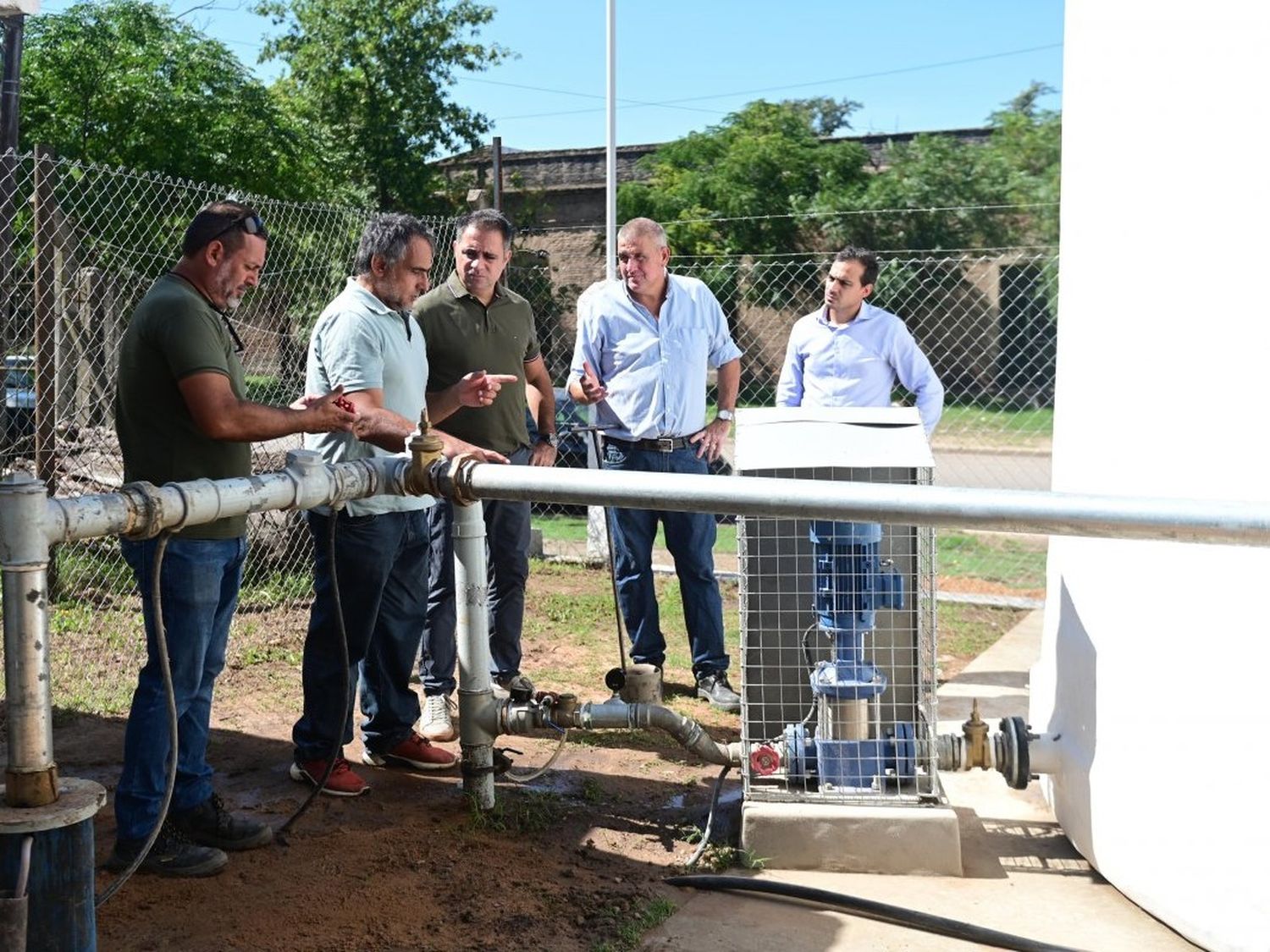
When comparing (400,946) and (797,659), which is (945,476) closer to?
A: (797,659)

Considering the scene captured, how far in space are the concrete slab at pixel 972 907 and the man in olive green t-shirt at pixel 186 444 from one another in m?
1.43

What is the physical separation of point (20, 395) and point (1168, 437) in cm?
597

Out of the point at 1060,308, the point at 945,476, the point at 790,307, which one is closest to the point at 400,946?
the point at 1060,308

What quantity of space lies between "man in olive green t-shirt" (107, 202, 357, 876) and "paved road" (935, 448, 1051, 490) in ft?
34.6

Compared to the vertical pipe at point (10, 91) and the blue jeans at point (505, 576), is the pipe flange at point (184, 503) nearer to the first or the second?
the blue jeans at point (505, 576)

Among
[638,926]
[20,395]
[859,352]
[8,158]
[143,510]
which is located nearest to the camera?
[143,510]

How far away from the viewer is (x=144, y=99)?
13438mm

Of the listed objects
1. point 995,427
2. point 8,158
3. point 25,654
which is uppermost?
point 8,158

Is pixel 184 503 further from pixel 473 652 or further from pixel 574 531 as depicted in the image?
pixel 574 531

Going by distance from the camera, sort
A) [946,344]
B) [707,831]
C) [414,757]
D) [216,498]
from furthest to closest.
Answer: [946,344] < [414,757] < [707,831] < [216,498]

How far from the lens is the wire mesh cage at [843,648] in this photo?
3.89m

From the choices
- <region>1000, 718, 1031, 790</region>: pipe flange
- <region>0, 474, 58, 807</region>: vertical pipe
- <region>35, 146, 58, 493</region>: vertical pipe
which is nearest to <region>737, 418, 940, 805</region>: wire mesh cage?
<region>1000, 718, 1031, 790</region>: pipe flange

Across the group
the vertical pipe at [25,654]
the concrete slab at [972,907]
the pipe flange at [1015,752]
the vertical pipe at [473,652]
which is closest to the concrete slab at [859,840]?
the concrete slab at [972,907]

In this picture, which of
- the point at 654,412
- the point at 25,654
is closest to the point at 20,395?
the point at 654,412
